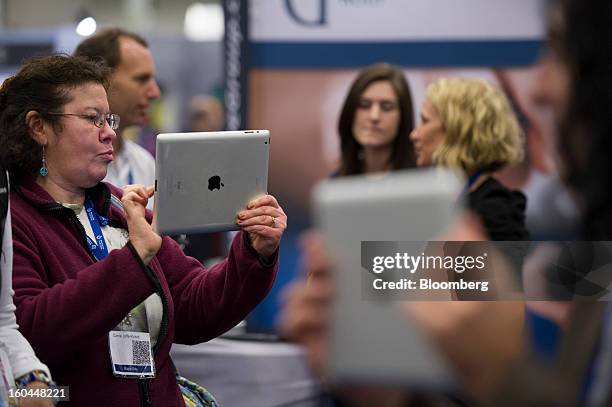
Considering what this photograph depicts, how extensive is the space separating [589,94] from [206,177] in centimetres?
153

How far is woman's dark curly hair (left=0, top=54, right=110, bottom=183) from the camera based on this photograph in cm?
240

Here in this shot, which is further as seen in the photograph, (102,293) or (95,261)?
(95,261)

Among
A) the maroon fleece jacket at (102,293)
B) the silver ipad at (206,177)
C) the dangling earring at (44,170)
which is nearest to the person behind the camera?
the maroon fleece jacket at (102,293)

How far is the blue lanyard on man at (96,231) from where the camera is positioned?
2.35 meters

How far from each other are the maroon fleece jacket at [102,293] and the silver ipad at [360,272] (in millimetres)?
1229

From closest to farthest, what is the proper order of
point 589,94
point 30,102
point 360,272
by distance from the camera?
point 589,94
point 360,272
point 30,102

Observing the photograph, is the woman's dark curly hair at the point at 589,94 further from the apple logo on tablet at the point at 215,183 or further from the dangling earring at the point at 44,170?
the dangling earring at the point at 44,170

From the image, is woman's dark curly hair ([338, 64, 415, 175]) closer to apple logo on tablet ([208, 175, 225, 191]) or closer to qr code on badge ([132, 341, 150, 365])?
apple logo on tablet ([208, 175, 225, 191])

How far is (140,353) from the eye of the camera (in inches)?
90.4

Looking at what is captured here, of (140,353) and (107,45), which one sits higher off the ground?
(107,45)

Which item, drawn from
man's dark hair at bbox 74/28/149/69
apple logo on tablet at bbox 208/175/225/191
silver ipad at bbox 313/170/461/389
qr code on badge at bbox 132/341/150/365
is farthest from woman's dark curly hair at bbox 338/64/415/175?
silver ipad at bbox 313/170/461/389

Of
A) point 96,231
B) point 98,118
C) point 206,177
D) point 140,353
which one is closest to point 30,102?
point 98,118

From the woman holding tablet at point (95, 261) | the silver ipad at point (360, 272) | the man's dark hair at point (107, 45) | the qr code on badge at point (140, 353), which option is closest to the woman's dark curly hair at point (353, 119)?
the man's dark hair at point (107, 45)

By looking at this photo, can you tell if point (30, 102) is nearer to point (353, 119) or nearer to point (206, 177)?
point (206, 177)
